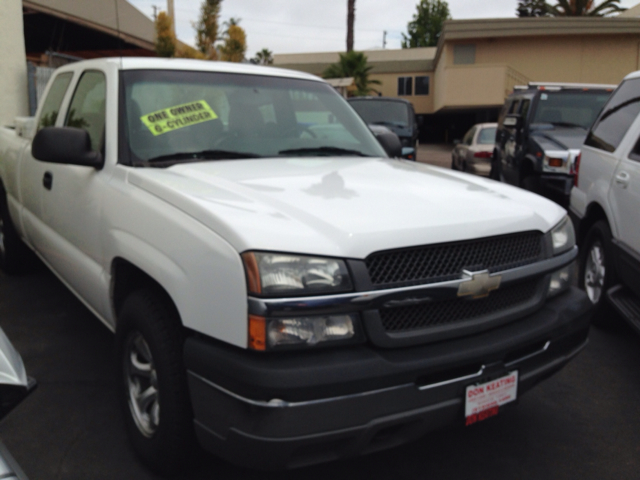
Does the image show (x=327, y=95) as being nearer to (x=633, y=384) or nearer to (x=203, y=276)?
(x=203, y=276)

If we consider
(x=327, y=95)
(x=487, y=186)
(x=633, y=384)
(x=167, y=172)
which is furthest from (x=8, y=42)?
(x=633, y=384)

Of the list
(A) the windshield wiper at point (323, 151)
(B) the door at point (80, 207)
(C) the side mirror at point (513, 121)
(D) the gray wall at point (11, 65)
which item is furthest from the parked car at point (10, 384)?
(D) the gray wall at point (11, 65)

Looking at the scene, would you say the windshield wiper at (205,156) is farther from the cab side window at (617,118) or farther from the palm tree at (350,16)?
the palm tree at (350,16)

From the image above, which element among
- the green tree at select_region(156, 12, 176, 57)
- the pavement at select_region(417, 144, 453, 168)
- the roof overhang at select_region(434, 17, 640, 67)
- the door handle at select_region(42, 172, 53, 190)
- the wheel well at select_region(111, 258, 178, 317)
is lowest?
the pavement at select_region(417, 144, 453, 168)

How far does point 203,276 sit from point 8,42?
9.49 metres

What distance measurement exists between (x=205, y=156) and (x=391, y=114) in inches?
411

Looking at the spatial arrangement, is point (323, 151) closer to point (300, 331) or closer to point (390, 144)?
point (390, 144)

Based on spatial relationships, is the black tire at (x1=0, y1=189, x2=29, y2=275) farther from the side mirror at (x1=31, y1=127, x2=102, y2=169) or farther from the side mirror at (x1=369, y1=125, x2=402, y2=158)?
the side mirror at (x1=369, y1=125, x2=402, y2=158)

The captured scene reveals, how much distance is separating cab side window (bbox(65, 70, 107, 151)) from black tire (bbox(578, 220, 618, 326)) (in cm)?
329

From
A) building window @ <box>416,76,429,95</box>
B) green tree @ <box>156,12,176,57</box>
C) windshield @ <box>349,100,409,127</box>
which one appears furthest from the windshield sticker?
building window @ <box>416,76,429,95</box>

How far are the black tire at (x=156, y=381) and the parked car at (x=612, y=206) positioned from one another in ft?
8.86

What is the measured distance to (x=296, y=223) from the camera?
224 cm

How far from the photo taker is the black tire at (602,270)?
4281mm

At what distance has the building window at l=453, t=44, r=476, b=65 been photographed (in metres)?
27.6
